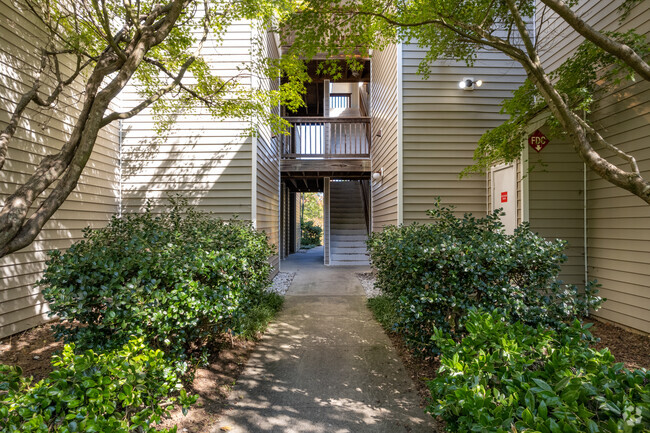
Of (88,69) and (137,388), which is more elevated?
(88,69)

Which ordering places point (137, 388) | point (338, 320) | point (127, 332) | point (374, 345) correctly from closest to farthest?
1. point (137, 388)
2. point (127, 332)
3. point (374, 345)
4. point (338, 320)

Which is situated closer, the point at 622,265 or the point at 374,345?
the point at 374,345

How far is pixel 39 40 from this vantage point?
419cm

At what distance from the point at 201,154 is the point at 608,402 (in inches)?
246

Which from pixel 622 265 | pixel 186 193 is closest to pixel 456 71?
pixel 622 265

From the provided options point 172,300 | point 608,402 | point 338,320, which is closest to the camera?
point 608,402

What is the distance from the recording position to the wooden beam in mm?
9148

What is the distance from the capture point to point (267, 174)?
24.0ft

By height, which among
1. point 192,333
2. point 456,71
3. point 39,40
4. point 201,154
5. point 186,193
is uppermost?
point 456,71

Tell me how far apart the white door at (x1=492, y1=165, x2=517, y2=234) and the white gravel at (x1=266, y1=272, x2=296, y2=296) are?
4.33m

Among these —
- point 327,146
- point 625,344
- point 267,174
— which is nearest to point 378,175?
point 327,146

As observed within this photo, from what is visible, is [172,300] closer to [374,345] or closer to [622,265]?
[374,345]

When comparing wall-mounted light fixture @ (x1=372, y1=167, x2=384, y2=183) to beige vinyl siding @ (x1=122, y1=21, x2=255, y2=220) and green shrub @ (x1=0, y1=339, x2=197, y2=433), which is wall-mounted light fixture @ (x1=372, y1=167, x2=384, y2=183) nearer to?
beige vinyl siding @ (x1=122, y1=21, x2=255, y2=220)

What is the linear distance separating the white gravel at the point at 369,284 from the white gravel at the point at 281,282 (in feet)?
5.45
